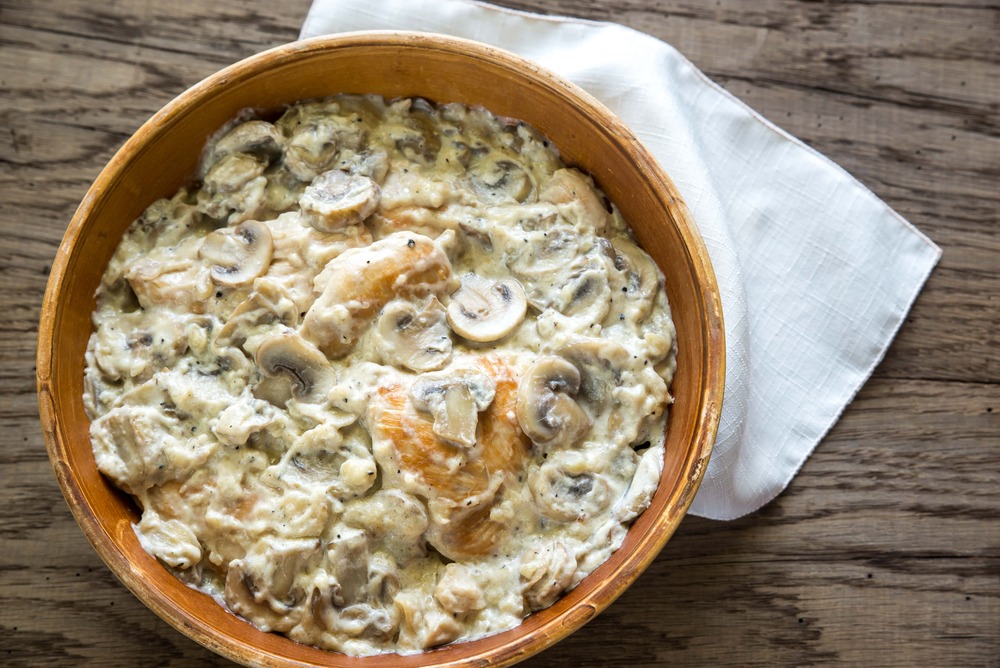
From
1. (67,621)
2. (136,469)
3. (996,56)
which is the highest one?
(996,56)

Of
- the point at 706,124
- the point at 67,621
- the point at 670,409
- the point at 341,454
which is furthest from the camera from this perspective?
the point at 706,124

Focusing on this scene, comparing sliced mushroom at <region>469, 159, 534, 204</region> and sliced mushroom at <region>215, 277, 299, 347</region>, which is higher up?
sliced mushroom at <region>469, 159, 534, 204</region>

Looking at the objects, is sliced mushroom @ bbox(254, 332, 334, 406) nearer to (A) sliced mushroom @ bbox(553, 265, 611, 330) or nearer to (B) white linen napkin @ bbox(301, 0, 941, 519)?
(A) sliced mushroom @ bbox(553, 265, 611, 330)

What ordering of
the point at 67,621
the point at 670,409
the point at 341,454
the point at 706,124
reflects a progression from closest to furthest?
1. the point at 341,454
2. the point at 670,409
3. the point at 67,621
4. the point at 706,124

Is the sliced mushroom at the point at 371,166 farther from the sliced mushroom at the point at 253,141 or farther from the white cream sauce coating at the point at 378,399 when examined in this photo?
the sliced mushroom at the point at 253,141

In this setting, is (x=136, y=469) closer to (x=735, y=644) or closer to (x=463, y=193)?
(x=463, y=193)

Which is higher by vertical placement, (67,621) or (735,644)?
(735,644)

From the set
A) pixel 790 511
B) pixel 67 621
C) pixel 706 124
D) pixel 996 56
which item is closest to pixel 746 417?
pixel 790 511

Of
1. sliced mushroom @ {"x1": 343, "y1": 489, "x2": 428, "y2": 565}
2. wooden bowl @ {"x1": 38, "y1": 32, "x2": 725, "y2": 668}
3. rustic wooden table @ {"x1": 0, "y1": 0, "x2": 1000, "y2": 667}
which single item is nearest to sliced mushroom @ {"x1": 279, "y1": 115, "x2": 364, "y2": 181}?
wooden bowl @ {"x1": 38, "y1": 32, "x2": 725, "y2": 668}

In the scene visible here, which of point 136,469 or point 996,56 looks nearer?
point 136,469
